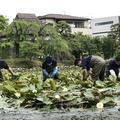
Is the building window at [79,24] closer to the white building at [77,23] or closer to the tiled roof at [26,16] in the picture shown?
the white building at [77,23]

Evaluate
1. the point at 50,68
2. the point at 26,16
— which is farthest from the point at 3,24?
the point at 50,68

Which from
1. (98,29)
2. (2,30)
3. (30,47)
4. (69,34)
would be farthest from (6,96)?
(98,29)

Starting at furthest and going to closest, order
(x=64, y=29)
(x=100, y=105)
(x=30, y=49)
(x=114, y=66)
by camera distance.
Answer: (x=64, y=29)
(x=30, y=49)
(x=114, y=66)
(x=100, y=105)

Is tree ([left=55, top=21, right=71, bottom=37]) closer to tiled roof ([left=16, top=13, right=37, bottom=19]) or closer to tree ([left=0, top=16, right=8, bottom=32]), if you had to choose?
tiled roof ([left=16, top=13, right=37, bottom=19])

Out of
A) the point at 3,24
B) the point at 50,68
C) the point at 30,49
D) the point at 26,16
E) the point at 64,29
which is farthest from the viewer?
the point at 26,16

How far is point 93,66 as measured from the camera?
13.1 metres

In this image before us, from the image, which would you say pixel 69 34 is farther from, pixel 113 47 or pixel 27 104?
pixel 27 104

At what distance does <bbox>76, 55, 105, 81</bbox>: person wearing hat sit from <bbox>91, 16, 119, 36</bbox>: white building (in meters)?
88.1

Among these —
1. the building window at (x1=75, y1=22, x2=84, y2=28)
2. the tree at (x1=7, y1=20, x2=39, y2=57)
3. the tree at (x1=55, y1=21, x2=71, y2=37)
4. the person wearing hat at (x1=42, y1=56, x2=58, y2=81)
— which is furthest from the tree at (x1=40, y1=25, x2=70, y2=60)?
the person wearing hat at (x1=42, y1=56, x2=58, y2=81)

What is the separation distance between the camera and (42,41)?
5112 centimetres

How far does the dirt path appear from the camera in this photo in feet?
22.7

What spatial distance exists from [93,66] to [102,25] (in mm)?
91392

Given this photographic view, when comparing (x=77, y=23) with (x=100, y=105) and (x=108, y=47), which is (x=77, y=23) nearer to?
(x=108, y=47)

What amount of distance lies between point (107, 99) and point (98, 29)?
315 feet
